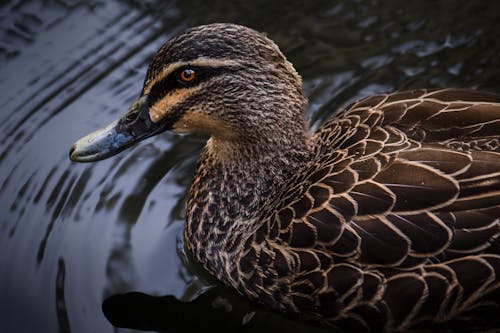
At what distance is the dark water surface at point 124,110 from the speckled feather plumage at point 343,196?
409mm

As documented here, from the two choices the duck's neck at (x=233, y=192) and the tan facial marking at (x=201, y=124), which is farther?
the duck's neck at (x=233, y=192)

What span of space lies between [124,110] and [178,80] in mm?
1861

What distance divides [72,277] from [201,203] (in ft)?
3.00

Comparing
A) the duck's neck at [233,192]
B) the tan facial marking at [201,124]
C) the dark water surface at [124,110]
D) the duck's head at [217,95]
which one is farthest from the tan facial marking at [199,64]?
the dark water surface at [124,110]

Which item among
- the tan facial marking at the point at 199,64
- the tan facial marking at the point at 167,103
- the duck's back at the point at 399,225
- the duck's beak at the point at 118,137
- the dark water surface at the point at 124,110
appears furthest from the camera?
the dark water surface at the point at 124,110

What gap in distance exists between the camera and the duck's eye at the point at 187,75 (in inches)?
171

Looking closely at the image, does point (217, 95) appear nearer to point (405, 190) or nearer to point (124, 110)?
point (405, 190)

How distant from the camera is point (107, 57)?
258 inches

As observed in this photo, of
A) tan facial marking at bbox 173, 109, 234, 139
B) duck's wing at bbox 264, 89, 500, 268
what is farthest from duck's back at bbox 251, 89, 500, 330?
tan facial marking at bbox 173, 109, 234, 139

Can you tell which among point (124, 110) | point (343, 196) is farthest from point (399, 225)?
point (124, 110)

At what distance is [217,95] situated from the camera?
445 cm

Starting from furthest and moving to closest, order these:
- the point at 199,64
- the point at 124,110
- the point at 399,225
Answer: the point at 124,110, the point at 199,64, the point at 399,225

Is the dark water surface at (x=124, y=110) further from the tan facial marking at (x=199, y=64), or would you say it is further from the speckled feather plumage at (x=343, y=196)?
the tan facial marking at (x=199, y=64)

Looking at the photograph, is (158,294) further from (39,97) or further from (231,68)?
(39,97)
